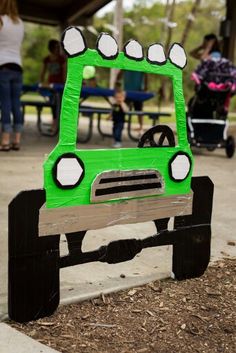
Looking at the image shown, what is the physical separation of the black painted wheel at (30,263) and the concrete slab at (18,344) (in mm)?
124

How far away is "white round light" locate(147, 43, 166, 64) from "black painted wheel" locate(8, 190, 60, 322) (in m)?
0.86

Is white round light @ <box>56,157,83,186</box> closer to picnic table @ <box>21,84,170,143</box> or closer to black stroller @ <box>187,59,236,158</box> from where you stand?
black stroller @ <box>187,59,236,158</box>

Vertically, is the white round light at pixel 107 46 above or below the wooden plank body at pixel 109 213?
above

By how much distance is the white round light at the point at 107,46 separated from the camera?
2.48m

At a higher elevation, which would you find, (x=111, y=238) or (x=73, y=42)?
(x=73, y=42)

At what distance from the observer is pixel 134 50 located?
2.62 meters

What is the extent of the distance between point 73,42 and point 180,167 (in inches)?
34.7

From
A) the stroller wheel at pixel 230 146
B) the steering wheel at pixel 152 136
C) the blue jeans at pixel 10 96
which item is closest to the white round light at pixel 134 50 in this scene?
the steering wheel at pixel 152 136

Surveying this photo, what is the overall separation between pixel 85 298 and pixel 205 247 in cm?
78

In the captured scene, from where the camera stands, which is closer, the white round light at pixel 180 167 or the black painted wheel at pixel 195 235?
the white round light at pixel 180 167

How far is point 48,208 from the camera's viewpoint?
7.98 feet

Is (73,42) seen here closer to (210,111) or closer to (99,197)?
(99,197)

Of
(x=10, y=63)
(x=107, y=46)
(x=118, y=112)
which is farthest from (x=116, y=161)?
(x=118, y=112)

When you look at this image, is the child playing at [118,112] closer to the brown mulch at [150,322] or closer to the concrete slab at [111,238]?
the concrete slab at [111,238]
